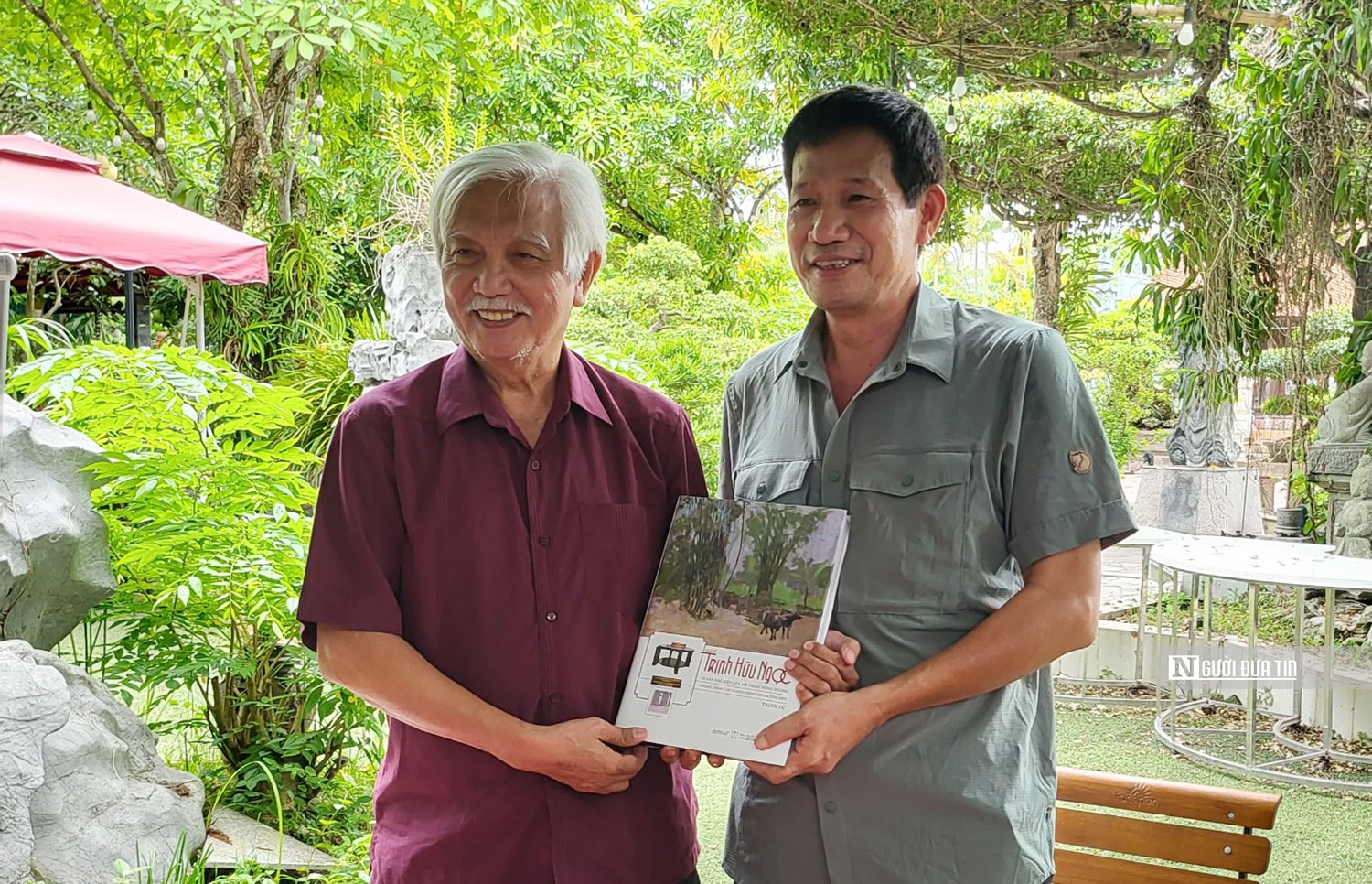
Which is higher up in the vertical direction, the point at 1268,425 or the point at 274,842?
the point at 1268,425

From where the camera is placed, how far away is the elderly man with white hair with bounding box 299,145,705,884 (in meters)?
1.32

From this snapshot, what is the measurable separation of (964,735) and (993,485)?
0.28 m

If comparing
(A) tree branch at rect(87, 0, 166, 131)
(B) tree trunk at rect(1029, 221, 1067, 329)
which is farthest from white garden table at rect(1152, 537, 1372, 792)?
(A) tree branch at rect(87, 0, 166, 131)

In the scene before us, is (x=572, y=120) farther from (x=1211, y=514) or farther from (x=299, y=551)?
(x=299, y=551)

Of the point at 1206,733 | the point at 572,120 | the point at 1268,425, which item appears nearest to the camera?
the point at 1206,733

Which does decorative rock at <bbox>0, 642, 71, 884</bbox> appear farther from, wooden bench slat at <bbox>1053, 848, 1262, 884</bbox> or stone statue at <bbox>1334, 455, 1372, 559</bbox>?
stone statue at <bbox>1334, 455, 1372, 559</bbox>

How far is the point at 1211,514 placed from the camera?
9.72 m

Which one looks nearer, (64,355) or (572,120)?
(64,355)

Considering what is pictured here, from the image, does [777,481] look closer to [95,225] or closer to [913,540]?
[913,540]

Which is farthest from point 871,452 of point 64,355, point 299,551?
point 64,355

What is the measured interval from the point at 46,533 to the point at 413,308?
10.0 feet

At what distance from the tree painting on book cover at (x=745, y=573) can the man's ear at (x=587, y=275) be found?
0.28m

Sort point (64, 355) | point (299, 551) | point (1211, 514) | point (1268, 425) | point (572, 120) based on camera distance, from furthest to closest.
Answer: point (1268, 425)
point (572, 120)
point (1211, 514)
point (64, 355)
point (299, 551)

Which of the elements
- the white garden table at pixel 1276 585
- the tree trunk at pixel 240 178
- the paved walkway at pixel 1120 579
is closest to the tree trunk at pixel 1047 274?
the paved walkway at pixel 1120 579
